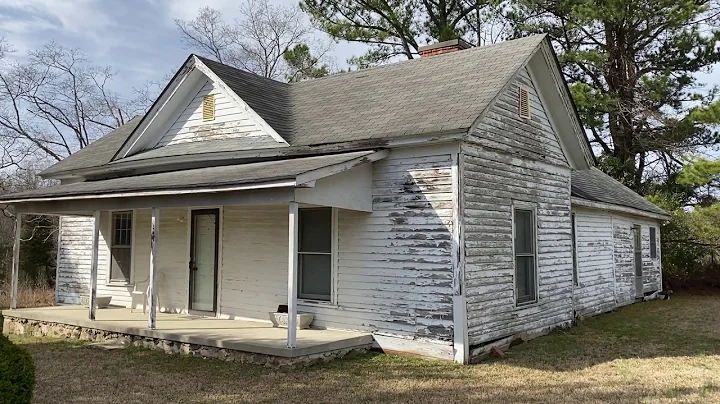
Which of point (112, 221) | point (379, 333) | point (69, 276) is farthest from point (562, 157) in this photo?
point (69, 276)

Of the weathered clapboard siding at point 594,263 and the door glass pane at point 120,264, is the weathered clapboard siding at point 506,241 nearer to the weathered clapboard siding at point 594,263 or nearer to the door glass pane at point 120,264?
the weathered clapboard siding at point 594,263

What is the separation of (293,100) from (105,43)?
19.7m

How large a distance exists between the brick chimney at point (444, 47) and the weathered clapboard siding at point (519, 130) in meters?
2.62

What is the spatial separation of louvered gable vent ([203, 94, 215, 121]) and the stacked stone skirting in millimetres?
4630

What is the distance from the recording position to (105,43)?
28047 mm

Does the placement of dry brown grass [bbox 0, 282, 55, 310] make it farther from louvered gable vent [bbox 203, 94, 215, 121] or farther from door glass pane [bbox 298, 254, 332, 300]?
door glass pane [bbox 298, 254, 332, 300]

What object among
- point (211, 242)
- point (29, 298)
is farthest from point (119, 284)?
point (29, 298)

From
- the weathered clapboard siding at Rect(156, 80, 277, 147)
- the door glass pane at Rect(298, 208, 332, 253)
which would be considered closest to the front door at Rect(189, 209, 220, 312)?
the weathered clapboard siding at Rect(156, 80, 277, 147)

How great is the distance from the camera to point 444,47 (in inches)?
513

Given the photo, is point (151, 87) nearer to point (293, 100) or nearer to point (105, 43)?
point (105, 43)

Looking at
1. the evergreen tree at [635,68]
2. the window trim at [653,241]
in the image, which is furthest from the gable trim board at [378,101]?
the evergreen tree at [635,68]

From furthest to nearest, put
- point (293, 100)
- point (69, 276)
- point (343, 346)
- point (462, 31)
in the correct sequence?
1. point (462, 31)
2. point (69, 276)
3. point (293, 100)
4. point (343, 346)

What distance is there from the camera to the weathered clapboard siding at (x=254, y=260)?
32.9 feet

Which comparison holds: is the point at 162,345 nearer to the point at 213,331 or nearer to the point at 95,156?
the point at 213,331
